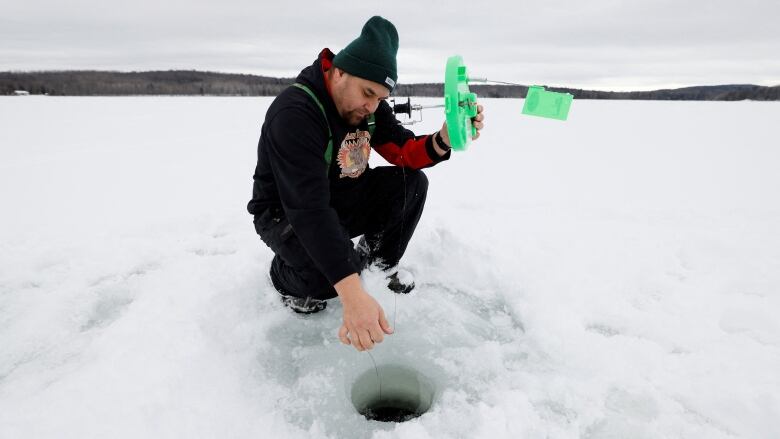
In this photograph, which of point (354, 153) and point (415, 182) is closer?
point (354, 153)

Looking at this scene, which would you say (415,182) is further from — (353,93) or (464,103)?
(353,93)

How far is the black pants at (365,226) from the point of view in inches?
84.3

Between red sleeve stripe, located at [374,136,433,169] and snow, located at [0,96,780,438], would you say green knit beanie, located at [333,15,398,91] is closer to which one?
red sleeve stripe, located at [374,136,433,169]

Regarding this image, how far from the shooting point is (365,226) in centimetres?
254

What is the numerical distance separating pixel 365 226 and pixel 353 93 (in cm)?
88

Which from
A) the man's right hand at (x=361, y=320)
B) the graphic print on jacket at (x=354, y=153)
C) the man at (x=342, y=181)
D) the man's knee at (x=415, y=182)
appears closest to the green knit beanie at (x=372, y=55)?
the man at (x=342, y=181)

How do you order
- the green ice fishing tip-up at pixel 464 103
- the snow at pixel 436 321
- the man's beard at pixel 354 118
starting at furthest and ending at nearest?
the man's beard at pixel 354 118 → the green ice fishing tip-up at pixel 464 103 → the snow at pixel 436 321

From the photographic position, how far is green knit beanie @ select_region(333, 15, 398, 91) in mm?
1771

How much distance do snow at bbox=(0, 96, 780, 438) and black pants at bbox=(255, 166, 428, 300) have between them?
0.18 m

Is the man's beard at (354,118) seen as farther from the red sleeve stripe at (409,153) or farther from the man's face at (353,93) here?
the red sleeve stripe at (409,153)

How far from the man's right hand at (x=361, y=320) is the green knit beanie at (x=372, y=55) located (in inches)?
34.5

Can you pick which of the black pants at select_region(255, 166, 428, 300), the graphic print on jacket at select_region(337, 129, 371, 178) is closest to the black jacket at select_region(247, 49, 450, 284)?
the graphic print on jacket at select_region(337, 129, 371, 178)

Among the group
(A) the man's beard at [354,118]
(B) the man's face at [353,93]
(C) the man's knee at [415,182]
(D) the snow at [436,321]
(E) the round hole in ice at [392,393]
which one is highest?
(B) the man's face at [353,93]

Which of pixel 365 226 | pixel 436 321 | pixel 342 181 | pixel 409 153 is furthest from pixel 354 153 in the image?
pixel 436 321
